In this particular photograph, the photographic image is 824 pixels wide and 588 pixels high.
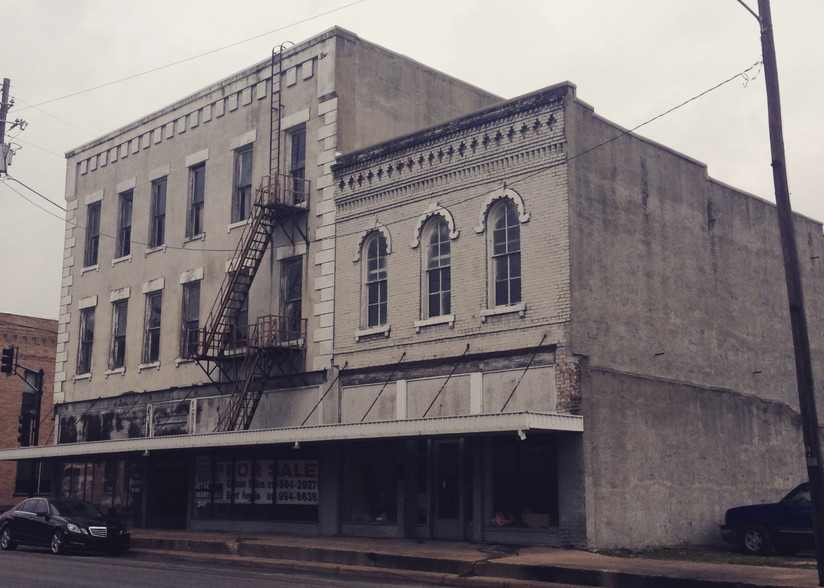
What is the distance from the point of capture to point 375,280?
26.0 meters

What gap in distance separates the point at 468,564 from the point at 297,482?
8.86 metres

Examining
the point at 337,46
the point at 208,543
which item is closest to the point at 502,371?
the point at 208,543

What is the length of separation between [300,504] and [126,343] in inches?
408

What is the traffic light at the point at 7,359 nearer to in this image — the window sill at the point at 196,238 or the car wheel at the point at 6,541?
the window sill at the point at 196,238

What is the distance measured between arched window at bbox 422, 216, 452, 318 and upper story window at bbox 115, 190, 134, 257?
1396 cm

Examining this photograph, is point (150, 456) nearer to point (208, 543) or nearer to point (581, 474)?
point (208, 543)

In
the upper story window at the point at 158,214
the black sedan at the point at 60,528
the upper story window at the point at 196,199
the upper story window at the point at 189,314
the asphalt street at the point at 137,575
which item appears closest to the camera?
the asphalt street at the point at 137,575

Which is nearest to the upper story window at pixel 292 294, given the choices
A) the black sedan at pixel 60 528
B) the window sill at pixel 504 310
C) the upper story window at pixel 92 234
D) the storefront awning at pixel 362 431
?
the storefront awning at pixel 362 431

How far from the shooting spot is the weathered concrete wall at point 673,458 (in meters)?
21.5

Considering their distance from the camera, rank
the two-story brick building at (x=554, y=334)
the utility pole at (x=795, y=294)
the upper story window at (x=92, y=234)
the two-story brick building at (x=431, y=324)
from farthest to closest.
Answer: the upper story window at (x=92, y=234) → the two-story brick building at (x=431, y=324) → the two-story brick building at (x=554, y=334) → the utility pole at (x=795, y=294)

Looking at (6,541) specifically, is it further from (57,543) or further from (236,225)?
(236,225)

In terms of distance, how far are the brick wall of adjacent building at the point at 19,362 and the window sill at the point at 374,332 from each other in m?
26.3

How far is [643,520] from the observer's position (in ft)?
73.0

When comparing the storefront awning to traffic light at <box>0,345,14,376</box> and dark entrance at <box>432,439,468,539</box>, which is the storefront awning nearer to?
dark entrance at <box>432,439,468,539</box>
